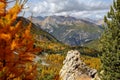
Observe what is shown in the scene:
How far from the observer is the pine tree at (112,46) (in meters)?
36.9

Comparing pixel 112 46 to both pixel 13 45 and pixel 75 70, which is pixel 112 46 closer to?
pixel 13 45

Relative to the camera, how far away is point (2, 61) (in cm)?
971

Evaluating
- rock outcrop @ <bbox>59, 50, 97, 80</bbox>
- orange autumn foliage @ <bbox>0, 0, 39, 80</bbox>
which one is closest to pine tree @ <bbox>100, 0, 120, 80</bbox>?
orange autumn foliage @ <bbox>0, 0, 39, 80</bbox>

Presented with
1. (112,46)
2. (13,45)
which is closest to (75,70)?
(112,46)

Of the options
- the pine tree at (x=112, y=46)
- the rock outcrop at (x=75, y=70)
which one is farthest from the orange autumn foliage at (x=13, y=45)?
the rock outcrop at (x=75, y=70)

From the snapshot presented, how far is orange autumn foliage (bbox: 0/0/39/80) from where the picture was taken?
30.9ft

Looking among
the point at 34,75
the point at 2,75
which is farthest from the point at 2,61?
the point at 34,75

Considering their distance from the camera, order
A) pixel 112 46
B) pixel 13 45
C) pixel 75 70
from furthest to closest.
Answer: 1. pixel 75 70
2. pixel 112 46
3. pixel 13 45

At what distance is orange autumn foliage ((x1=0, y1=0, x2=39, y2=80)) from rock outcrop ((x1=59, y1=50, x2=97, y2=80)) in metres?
73.2

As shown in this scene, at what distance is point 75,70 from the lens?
86125 mm

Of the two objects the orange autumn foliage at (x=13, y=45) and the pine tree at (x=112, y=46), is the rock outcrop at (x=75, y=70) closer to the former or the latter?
the pine tree at (x=112, y=46)

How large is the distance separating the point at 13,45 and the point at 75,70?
7753cm

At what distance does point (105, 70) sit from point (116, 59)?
2.15 meters

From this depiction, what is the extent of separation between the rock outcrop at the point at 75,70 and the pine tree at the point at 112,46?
45.5m
